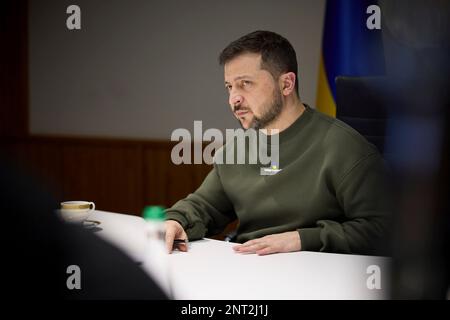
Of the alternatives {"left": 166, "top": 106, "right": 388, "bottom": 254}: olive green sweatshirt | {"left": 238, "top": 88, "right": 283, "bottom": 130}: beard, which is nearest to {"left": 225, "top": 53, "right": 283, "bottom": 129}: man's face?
{"left": 238, "top": 88, "right": 283, "bottom": 130}: beard

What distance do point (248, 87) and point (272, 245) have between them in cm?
43

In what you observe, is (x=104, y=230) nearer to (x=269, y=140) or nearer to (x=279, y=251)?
(x=279, y=251)

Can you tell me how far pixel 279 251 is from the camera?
1.02 m

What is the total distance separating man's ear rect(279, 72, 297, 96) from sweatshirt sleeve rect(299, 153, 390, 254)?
10.5 inches

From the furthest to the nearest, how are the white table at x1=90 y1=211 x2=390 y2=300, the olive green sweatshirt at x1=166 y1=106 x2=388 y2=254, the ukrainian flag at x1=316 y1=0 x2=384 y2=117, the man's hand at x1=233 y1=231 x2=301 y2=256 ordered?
the ukrainian flag at x1=316 y1=0 x2=384 y2=117
the olive green sweatshirt at x1=166 y1=106 x2=388 y2=254
the man's hand at x1=233 y1=231 x2=301 y2=256
the white table at x1=90 y1=211 x2=390 y2=300

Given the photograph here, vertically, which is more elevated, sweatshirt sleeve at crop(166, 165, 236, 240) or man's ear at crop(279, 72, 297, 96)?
man's ear at crop(279, 72, 297, 96)

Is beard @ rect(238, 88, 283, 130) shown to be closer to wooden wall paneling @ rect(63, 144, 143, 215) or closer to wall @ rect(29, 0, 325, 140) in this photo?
wall @ rect(29, 0, 325, 140)

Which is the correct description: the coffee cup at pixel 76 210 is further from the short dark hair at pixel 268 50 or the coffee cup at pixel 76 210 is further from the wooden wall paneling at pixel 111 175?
the short dark hair at pixel 268 50

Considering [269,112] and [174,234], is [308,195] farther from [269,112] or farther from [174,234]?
[174,234]

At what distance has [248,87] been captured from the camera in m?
1.22

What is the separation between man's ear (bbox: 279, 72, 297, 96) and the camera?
1246mm

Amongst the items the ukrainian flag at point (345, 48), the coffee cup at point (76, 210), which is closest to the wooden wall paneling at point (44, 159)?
the coffee cup at point (76, 210)

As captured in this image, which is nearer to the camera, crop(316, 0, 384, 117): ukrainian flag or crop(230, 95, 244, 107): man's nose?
crop(230, 95, 244, 107): man's nose
